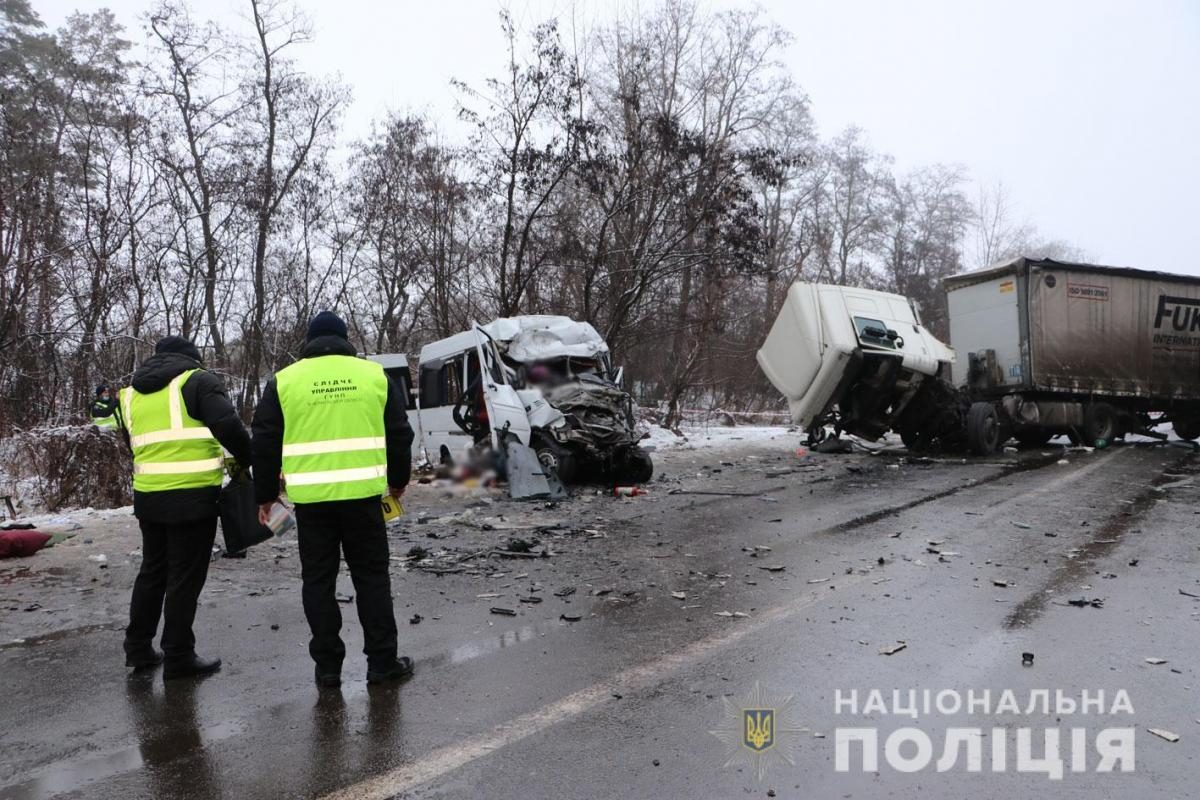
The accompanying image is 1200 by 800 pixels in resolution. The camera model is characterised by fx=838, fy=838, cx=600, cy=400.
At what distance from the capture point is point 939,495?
965 centimetres

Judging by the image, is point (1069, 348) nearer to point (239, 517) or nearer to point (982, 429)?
point (982, 429)

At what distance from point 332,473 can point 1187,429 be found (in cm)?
1886

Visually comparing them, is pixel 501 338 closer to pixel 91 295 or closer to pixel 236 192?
pixel 91 295

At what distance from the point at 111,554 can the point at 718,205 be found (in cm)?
1398

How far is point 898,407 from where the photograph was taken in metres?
14.4

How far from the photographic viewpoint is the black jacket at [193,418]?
409 centimetres

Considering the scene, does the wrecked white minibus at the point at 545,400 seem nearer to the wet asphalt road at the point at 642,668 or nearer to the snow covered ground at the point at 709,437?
the wet asphalt road at the point at 642,668

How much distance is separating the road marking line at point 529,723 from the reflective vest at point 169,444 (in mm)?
2006

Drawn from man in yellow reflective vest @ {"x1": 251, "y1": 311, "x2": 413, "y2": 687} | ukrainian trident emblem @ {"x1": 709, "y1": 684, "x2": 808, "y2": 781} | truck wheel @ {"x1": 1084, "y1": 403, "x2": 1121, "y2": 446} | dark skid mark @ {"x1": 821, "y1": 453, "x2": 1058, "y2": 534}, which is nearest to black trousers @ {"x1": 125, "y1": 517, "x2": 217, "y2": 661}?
man in yellow reflective vest @ {"x1": 251, "y1": 311, "x2": 413, "y2": 687}

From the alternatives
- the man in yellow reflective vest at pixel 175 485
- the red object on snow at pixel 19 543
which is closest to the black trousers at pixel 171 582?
the man in yellow reflective vest at pixel 175 485

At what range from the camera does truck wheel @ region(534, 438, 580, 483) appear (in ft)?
34.4

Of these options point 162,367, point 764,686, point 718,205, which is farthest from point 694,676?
point 718,205

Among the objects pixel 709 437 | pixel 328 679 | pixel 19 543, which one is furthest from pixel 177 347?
pixel 709 437

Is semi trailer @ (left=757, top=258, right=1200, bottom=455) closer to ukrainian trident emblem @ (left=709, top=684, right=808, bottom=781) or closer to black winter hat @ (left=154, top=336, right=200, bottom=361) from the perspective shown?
ukrainian trident emblem @ (left=709, top=684, right=808, bottom=781)
